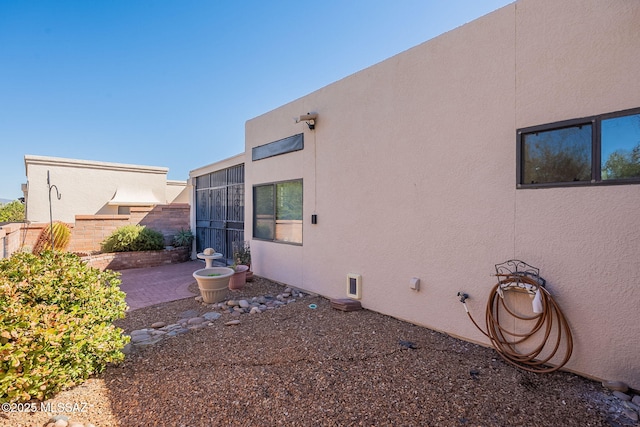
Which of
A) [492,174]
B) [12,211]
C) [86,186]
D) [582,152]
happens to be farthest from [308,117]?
[12,211]

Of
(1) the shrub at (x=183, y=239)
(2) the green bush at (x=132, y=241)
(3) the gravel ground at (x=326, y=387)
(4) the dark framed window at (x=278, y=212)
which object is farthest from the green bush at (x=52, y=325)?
(1) the shrub at (x=183, y=239)

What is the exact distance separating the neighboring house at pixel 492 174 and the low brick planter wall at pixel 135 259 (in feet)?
20.7

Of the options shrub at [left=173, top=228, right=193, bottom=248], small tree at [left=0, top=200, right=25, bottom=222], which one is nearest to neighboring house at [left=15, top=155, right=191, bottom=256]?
shrub at [left=173, top=228, right=193, bottom=248]

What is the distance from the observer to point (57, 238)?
957cm

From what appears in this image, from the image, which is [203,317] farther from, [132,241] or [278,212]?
[132,241]

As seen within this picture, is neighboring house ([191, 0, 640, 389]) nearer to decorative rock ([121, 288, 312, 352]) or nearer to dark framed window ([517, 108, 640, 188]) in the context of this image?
dark framed window ([517, 108, 640, 188])

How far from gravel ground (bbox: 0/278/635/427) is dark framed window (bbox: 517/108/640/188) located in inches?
76.4

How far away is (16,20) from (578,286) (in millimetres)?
10919

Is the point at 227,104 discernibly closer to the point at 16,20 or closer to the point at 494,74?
the point at 16,20

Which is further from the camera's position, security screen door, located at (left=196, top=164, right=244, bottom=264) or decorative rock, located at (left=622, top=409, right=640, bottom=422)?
security screen door, located at (left=196, top=164, right=244, bottom=264)

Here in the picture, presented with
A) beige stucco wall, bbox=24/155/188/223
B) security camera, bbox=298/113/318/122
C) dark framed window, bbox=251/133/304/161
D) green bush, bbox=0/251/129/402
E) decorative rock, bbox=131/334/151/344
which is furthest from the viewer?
beige stucco wall, bbox=24/155/188/223

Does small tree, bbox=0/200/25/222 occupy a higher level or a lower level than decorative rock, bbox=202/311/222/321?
higher

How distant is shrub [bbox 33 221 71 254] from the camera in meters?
9.55

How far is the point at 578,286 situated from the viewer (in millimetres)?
2826
